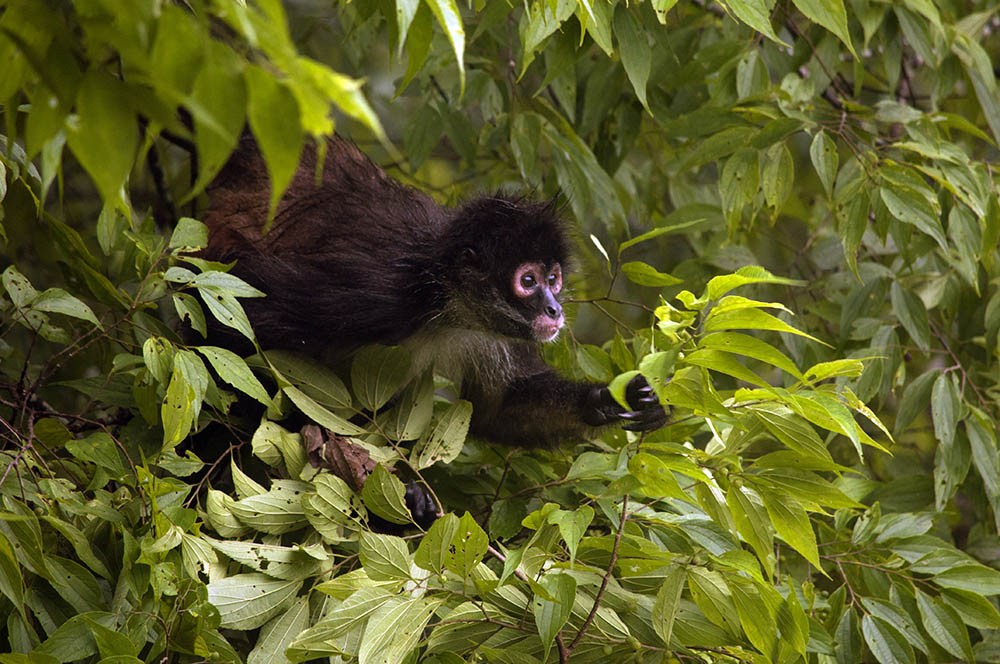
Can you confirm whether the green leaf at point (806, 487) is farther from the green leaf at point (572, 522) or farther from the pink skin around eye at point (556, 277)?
the pink skin around eye at point (556, 277)

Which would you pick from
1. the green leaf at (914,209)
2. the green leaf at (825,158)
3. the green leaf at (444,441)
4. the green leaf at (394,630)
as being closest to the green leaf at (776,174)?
the green leaf at (825,158)

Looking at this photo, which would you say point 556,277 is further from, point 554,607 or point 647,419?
point 554,607

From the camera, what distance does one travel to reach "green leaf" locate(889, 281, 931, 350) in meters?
3.12

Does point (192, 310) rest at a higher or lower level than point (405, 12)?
lower

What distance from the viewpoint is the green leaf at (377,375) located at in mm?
2723

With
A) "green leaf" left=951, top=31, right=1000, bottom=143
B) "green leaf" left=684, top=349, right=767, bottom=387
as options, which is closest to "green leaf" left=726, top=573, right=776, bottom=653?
"green leaf" left=684, top=349, right=767, bottom=387

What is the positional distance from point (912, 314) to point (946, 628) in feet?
3.55

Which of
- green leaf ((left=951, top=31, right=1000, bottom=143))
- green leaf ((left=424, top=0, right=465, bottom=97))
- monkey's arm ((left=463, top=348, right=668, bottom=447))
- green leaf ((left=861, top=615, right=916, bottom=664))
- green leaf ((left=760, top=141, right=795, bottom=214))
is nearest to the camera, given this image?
green leaf ((left=424, top=0, right=465, bottom=97))

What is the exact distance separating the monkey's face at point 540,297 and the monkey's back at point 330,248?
0.88ft

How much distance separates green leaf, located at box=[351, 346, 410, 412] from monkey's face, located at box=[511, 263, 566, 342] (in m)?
0.48

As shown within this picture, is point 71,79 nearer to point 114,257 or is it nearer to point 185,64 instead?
point 185,64

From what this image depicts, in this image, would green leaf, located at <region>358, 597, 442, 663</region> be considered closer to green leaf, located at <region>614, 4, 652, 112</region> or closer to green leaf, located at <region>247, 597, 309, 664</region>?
green leaf, located at <region>247, 597, 309, 664</region>

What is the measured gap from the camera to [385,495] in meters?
2.19

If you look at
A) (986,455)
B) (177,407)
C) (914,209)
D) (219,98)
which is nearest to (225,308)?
(177,407)
